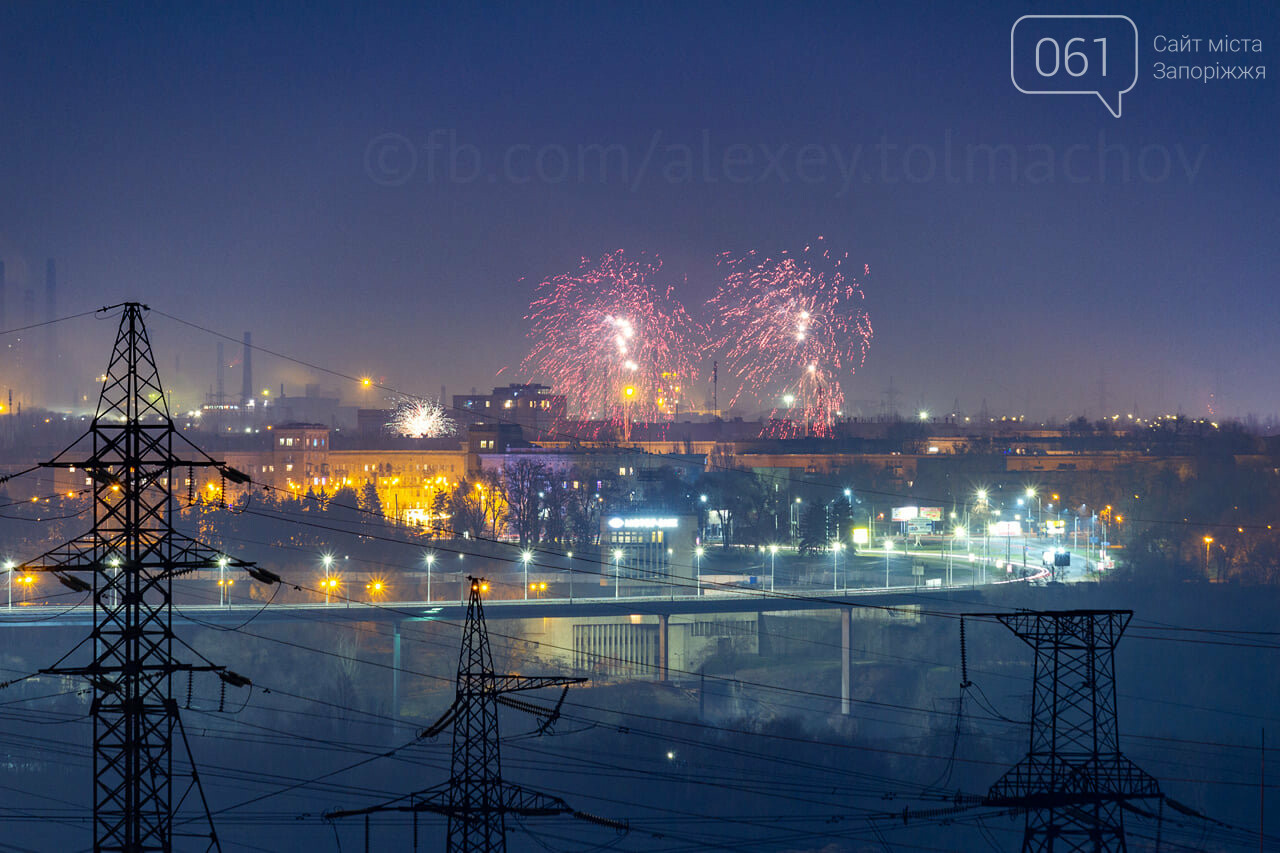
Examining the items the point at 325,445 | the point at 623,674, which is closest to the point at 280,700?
the point at 623,674

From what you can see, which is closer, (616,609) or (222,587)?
(616,609)

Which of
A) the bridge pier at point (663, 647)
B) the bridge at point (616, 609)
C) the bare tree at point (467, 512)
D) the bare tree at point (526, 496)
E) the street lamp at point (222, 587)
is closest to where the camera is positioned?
the bridge at point (616, 609)

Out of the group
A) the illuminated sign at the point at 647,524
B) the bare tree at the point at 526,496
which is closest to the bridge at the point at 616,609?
the illuminated sign at the point at 647,524

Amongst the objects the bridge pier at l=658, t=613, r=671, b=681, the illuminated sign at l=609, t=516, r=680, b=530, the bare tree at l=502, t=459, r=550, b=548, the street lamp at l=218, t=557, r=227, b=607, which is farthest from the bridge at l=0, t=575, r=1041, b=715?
the bare tree at l=502, t=459, r=550, b=548

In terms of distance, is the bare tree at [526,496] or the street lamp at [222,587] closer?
the street lamp at [222,587]

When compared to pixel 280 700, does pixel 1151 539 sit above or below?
above

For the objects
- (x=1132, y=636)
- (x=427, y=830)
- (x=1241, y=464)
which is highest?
(x=1241, y=464)

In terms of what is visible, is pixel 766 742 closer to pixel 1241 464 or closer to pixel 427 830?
pixel 427 830

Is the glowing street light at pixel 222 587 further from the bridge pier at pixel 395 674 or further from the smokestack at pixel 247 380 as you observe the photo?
the smokestack at pixel 247 380

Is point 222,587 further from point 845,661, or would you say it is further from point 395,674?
point 845,661

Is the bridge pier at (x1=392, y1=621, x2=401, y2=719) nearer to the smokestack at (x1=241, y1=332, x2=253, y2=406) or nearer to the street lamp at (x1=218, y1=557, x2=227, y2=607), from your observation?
the street lamp at (x1=218, y1=557, x2=227, y2=607)

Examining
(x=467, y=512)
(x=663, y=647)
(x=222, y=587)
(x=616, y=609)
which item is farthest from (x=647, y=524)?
(x=222, y=587)
